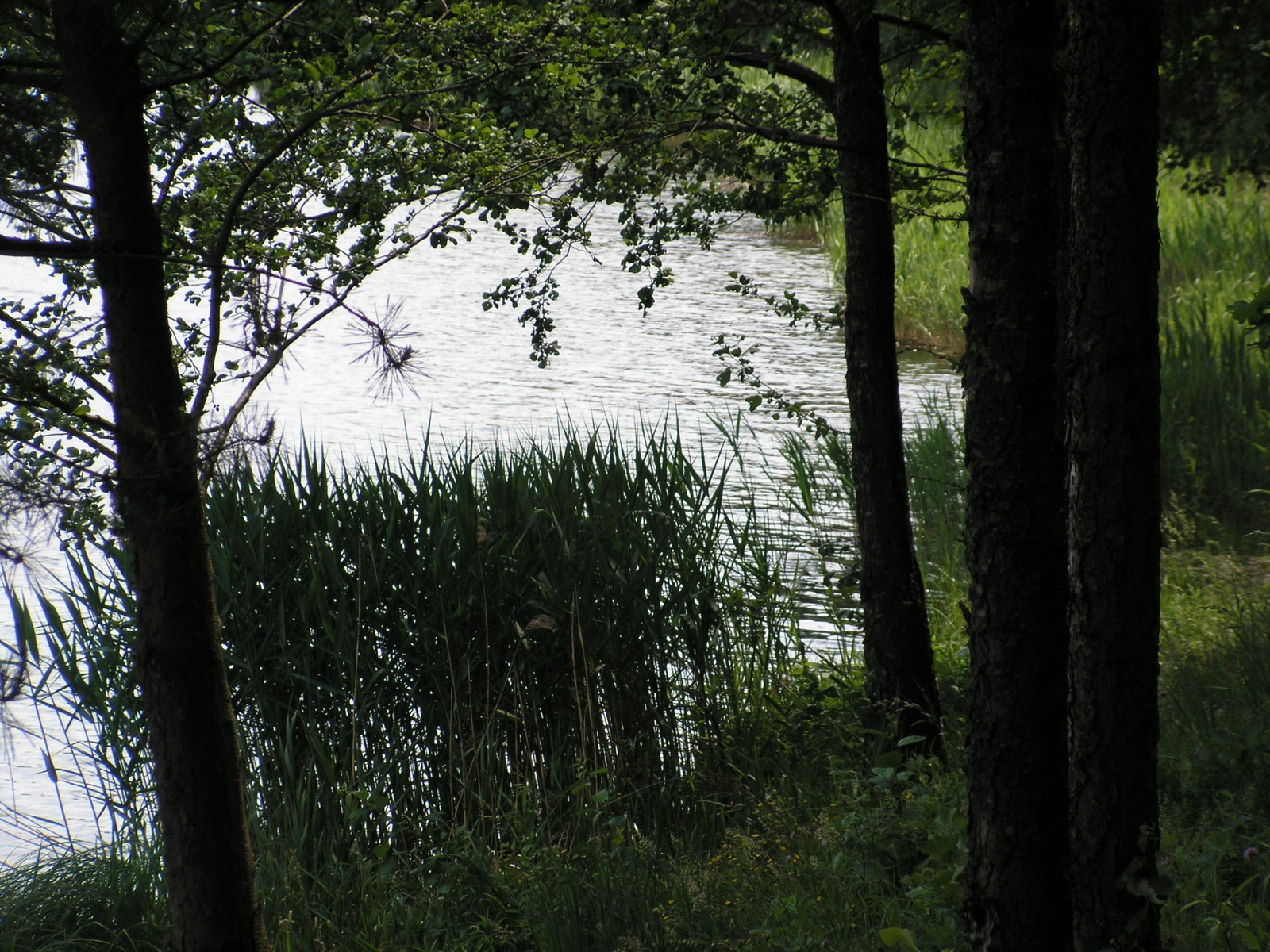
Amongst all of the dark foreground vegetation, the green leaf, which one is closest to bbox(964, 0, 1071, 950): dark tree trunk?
the dark foreground vegetation

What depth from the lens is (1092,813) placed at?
8.80 feet

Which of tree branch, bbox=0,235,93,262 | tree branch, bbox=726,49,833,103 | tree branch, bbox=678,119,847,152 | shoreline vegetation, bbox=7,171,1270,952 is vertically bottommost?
shoreline vegetation, bbox=7,171,1270,952

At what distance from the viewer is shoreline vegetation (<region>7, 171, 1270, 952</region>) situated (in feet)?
11.4

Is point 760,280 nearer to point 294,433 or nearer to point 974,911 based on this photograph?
point 294,433

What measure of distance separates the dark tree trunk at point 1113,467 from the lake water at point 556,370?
4.32m

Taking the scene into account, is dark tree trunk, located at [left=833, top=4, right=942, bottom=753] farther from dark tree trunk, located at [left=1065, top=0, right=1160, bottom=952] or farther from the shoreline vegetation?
dark tree trunk, located at [left=1065, top=0, right=1160, bottom=952]

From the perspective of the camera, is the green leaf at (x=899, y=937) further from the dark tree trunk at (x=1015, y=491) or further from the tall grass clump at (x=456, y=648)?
the tall grass clump at (x=456, y=648)

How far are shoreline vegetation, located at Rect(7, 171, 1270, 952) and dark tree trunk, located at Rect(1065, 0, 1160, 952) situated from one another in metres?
0.32

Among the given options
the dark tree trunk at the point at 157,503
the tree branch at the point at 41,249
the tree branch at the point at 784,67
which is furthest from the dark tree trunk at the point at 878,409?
the tree branch at the point at 41,249

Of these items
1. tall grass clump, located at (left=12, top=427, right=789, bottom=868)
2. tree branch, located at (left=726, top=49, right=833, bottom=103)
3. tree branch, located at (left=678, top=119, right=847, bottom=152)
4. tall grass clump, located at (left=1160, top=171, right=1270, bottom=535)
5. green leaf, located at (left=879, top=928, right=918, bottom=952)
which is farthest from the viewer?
tall grass clump, located at (left=1160, top=171, right=1270, bottom=535)

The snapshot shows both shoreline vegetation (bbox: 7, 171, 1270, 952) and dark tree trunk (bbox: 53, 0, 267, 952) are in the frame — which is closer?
dark tree trunk (bbox: 53, 0, 267, 952)

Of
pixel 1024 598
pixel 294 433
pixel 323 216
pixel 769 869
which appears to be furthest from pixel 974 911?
pixel 294 433

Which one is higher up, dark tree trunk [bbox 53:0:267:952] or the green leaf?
dark tree trunk [bbox 53:0:267:952]

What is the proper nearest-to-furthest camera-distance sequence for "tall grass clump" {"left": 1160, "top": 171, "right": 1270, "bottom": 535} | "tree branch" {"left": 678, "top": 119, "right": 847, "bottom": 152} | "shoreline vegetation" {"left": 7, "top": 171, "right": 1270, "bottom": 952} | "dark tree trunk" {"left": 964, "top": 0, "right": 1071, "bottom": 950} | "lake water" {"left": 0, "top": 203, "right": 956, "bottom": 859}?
"dark tree trunk" {"left": 964, "top": 0, "right": 1071, "bottom": 950}, "shoreline vegetation" {"left": 7, "top": 171, "right": 1270, "bottom": 952}, "tree branch" {"left": 678, "top": 119, "right": 847, "bottom": 152}, "tall grass clump" {"left": 1160, "top": 171, "right": 1270, "bottom": 535}, "lake water" {"left": 0, "top": 203, "right": 956, "bottom": 859}
